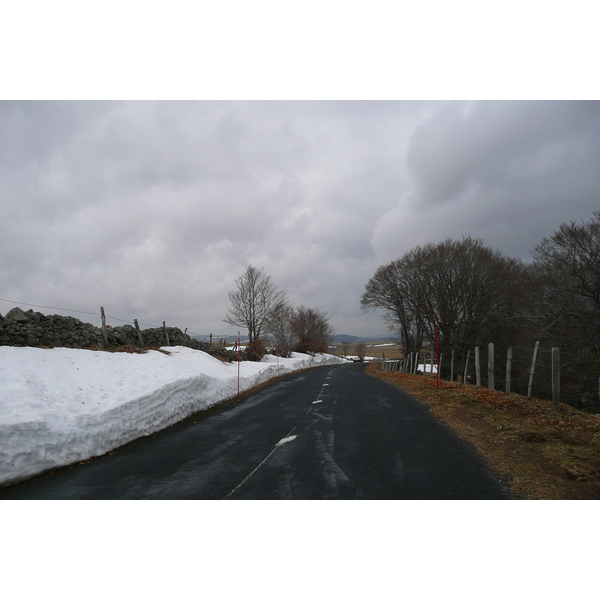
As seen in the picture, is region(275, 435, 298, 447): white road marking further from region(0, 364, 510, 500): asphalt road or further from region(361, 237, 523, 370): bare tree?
region(361, 237, 523, 370): bare tree

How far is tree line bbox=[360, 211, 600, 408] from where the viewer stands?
56.6ft

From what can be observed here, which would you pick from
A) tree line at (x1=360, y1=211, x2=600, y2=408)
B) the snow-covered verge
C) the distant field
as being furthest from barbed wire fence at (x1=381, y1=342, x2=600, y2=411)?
the distant field

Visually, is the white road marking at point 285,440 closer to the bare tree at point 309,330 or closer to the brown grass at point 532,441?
the brown grass at point 532,441

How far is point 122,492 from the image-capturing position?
18.3 ft

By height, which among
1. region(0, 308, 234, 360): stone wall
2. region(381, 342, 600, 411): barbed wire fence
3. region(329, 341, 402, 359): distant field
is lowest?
region(329, 341, 402, 359): distant field

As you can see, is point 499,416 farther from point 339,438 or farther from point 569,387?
point 569,387

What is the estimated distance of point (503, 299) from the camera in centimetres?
2966

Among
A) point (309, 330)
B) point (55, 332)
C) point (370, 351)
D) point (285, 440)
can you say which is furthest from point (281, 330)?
point (370, 351)

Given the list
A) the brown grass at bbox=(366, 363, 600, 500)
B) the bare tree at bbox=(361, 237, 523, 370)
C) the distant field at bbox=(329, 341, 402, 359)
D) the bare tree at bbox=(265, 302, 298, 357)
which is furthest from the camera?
the distant field at bbox=(329, 341, 402, 359)

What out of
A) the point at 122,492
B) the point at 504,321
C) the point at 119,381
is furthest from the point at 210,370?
the point at 504,321

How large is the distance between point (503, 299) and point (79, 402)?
30812 mm

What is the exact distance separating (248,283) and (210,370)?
24.4m

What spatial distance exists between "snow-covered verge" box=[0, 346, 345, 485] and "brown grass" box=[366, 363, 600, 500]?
8024mm

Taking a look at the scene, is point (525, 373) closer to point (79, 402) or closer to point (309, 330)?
point (79, 402)
